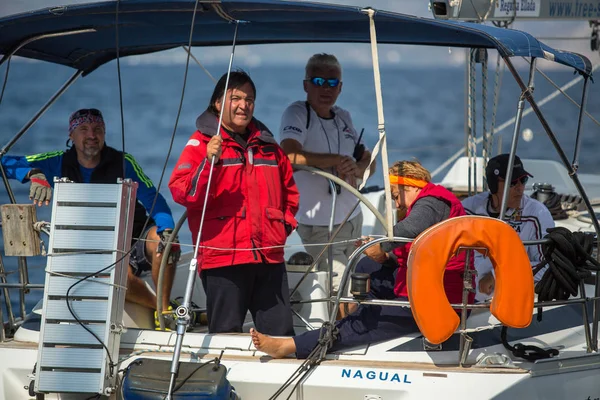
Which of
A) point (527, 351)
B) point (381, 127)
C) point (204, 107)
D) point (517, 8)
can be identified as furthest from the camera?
point (204, 107)

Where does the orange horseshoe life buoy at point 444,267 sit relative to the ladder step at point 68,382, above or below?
above

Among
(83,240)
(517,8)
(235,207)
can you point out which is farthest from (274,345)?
(517,8)

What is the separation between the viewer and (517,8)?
22.8 ft

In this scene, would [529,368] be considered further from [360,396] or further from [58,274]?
[58,274]

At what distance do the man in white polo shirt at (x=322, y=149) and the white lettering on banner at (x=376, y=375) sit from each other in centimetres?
142

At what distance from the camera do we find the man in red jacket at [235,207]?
4.51 metres

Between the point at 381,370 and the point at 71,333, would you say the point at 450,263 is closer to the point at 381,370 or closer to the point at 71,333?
the point at 381,370

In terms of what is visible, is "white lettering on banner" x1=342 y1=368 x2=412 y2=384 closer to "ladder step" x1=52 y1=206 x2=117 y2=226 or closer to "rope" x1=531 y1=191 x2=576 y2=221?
"ladder step" x1=52 y1=206 x2=117 y2=226

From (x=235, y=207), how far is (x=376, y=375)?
106cm

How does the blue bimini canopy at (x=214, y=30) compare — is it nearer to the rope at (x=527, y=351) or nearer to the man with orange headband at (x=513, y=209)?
the man with orange headband at (x=513, y=209)

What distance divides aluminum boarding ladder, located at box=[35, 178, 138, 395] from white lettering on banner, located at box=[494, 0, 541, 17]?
142 inches

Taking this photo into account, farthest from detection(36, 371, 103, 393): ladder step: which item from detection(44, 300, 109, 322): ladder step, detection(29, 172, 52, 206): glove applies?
detection(29, 172, 52, 206): glove

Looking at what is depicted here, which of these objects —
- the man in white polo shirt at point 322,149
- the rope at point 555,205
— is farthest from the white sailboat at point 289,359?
the rope at point 555,205

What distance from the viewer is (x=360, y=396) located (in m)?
4.28
